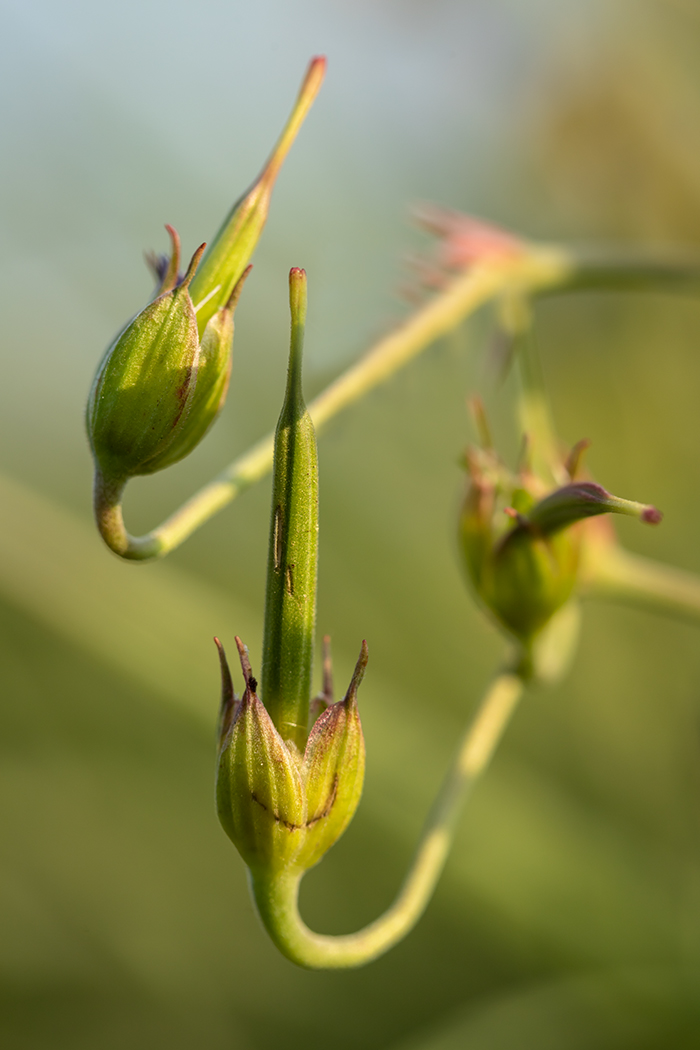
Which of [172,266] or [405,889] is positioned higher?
[172,266]

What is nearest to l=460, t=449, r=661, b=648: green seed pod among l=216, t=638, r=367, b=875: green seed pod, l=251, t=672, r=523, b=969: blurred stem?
l=251, t=672, r=523, b=969: blurred stem

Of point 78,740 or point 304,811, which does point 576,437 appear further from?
point 304,811

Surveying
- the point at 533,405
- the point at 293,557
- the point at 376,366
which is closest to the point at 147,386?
the point at 293,557

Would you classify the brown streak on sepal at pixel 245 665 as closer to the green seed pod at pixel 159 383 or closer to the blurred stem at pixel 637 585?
the green seed pod at pixel 159 383

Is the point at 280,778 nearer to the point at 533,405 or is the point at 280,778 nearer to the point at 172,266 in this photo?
the point at 172,266

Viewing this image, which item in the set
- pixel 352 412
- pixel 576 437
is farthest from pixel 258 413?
pixel 352 412

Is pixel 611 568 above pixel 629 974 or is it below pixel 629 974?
above
